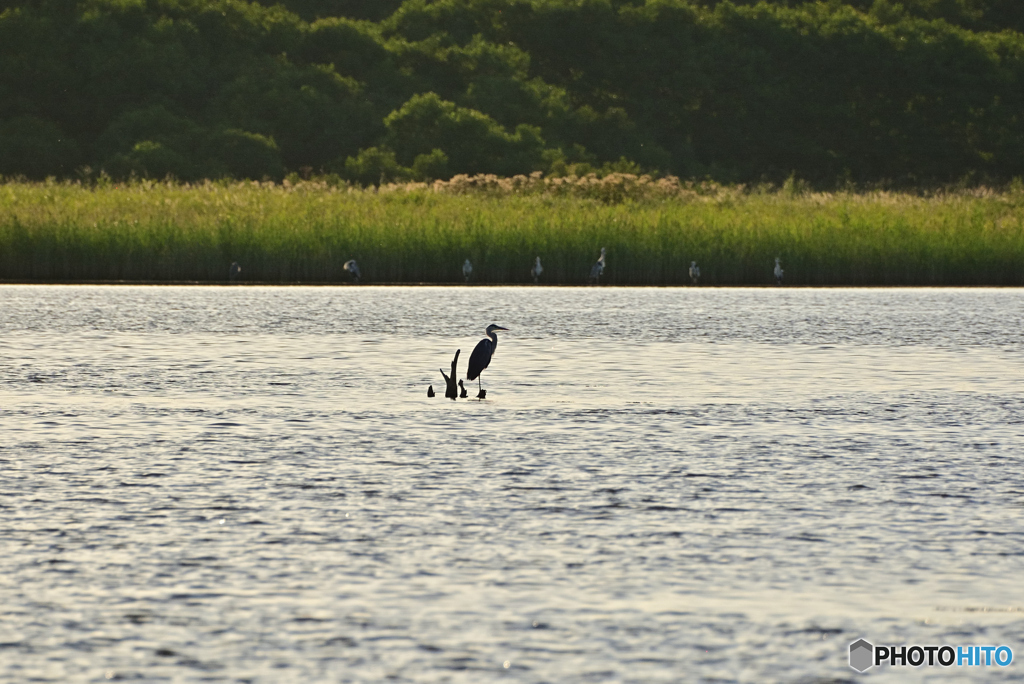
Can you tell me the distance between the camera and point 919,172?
6144 cm

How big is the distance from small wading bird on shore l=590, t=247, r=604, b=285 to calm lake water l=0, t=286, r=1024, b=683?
11.1m

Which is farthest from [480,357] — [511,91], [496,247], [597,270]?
[511,91]

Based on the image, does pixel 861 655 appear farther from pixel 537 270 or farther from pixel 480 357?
pixel 537 270

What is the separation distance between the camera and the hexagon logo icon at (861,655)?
5.71 meters

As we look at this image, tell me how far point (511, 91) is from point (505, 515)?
169 ft

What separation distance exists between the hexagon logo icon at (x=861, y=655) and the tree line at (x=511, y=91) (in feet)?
155

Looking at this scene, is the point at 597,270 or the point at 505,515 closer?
the point at 505,515

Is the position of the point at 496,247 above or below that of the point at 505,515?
above

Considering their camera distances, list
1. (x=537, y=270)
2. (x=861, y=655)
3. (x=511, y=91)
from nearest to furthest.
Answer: (x=861, y=655) → (x=537, y=270) → (x=511, y=91)

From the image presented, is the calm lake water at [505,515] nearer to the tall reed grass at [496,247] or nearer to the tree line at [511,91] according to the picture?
the tall reed grass at [496,247]

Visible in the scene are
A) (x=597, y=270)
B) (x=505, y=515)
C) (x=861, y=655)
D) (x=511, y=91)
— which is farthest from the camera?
(x=511, y=91)

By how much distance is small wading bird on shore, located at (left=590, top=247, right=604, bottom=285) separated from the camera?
28641 mm

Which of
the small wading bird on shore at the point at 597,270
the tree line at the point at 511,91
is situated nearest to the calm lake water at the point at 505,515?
the small wading bird on shore at the point at 597,270

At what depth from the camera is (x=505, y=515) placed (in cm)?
830
